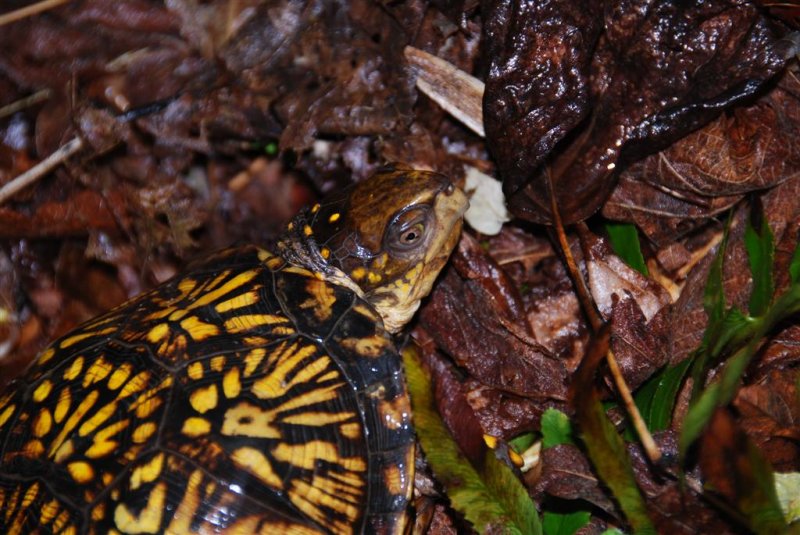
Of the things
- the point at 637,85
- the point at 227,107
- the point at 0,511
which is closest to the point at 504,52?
the point at 637,85

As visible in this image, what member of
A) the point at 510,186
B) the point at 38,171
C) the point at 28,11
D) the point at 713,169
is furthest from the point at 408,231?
the point at 28,11

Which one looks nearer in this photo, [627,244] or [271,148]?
[627,244]

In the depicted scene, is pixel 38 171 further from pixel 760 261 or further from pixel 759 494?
pixel 759 494

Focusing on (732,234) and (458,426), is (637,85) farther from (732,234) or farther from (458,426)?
(458,426)

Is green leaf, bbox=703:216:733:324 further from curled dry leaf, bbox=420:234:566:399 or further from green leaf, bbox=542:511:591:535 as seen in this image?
green leaf, bbox=542:511:591:535

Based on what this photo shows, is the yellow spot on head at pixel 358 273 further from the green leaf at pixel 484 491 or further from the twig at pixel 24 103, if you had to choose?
the twig at pixel 24 103

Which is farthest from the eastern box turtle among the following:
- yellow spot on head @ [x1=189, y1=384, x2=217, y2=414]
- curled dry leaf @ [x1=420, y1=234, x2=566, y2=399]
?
curled dry leaf @ [x1=420, y1=234, x2=566, y2=399]
